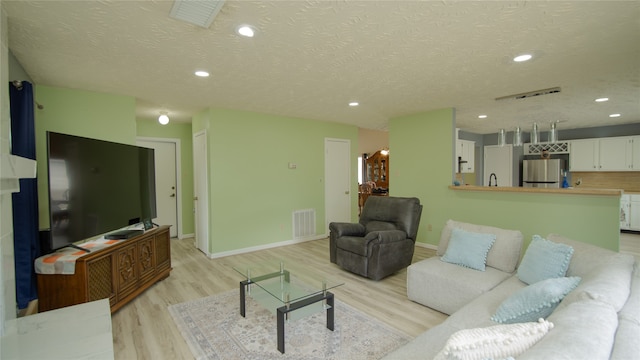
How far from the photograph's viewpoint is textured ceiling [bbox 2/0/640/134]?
188 cm

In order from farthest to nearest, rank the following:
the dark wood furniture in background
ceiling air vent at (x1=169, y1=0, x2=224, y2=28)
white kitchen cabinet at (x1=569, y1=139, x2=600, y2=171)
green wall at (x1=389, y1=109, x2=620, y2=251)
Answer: the dark wood furniture in background, white kitchen cabinet at (x1=569, y1=139, x2=600, y2=171), green wall at (x1=389, y1=109, x2=620, y2=251), ceiling air vent at (x1=169, y1=0, x2=224, y2=28)

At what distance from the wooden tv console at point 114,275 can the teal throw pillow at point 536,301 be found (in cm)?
312

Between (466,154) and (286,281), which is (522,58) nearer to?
(286,281)

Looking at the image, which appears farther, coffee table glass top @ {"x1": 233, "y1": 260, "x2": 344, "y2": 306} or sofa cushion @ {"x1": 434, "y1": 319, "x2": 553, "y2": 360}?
coffee table glass top @ {"x1": 233, "y1": 260, "x2": 344, "y2": 306}

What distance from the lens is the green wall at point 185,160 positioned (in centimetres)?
564

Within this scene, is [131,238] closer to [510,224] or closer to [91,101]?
[91,101]

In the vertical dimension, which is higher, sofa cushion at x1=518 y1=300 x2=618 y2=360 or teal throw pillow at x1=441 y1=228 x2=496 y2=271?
sofa cushion at x1=518 y1=300 x2=618 y2=360

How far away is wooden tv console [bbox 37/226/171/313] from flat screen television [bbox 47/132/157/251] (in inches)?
9.5

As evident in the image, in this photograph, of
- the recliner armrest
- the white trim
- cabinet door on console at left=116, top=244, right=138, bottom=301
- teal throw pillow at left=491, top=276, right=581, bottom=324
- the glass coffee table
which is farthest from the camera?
the white trim

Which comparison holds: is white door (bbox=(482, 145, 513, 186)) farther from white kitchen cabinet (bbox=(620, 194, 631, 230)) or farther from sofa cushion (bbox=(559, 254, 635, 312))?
sofa cushion (bbox=(559, 254, 635, 312))

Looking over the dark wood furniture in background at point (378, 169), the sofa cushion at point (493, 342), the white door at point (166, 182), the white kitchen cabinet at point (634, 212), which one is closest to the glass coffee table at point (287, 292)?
the sofa cushion at point (493, 342)

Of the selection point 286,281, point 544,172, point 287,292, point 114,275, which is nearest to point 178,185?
point 114,275

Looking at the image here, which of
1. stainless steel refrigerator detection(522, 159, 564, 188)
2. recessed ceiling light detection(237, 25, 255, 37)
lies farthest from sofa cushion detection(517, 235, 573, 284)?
stainless steel refrigerator detection(522, 159, 564, 188)

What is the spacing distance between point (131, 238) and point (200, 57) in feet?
6.67
